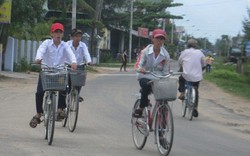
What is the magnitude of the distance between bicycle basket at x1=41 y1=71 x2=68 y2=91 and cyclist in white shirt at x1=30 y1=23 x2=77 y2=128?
1.70 feet

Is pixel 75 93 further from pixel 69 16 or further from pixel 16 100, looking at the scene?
pixel 69 16

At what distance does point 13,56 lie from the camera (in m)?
30.9

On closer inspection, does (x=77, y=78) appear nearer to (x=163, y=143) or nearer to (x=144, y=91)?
(x=144, y=91)

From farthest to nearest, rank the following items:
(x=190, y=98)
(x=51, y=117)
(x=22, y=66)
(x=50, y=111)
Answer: (x=22, y=66)
(x=190, y=98)
(x=50, y=111)
(x=51, y=117)

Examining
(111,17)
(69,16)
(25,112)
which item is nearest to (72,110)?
(25,112)

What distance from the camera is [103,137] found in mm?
9961

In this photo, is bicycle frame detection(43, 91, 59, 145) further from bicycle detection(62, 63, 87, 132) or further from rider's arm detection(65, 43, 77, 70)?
bicycle detection(62, 63, 87, 132)

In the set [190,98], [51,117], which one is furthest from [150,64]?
[190,98]

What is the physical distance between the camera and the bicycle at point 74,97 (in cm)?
1029

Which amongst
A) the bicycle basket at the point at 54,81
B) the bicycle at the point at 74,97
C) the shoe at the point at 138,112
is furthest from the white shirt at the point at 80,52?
the shoe at the point at 138,112

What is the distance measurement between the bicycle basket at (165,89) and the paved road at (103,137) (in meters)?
1.01

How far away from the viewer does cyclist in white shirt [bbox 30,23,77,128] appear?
9.27 m

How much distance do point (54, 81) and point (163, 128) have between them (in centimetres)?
192

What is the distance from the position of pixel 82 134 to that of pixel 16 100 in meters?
6.69
